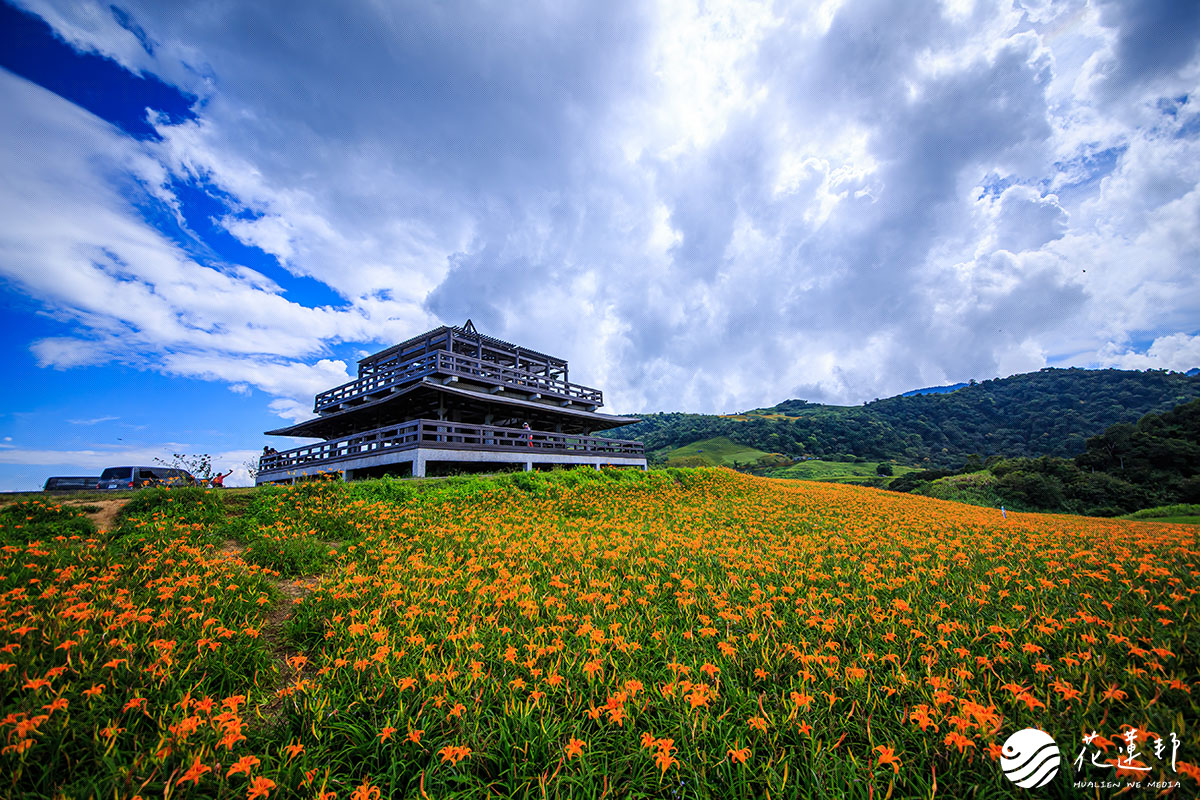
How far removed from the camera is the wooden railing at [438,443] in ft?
58.3

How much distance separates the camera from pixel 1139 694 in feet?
10.7

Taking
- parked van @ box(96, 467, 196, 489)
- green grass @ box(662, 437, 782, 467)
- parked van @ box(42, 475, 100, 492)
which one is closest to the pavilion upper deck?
parked van @ box(96, 467, 196, 489)

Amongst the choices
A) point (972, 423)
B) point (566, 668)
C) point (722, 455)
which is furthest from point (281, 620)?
point (972, 423)

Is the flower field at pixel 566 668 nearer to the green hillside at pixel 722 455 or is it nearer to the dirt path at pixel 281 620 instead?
the dirt path at pixel 281 620

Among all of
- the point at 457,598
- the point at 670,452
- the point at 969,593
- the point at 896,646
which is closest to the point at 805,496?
the point at 969,593

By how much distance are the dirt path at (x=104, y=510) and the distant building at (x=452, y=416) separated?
7.76 metres

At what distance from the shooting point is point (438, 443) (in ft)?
57.2

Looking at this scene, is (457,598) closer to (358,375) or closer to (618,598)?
(618,598)

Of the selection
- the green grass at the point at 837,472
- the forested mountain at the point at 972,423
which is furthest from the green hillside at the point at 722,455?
the green grass at the point at 837,472

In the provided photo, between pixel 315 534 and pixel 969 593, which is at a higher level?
pixel 315 534

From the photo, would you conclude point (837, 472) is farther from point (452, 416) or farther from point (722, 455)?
point (452, 416)

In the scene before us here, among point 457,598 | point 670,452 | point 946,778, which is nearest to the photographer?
point 946,778

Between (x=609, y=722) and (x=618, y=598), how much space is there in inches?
92.4

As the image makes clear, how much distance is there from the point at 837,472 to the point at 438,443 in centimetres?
5223
